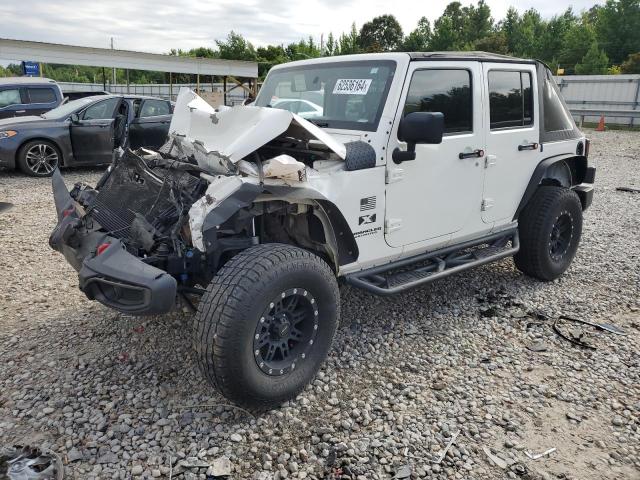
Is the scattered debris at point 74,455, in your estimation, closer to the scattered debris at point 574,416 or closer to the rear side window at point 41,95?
the scattered debris at point 574,416

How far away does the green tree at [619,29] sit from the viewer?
40406 mm

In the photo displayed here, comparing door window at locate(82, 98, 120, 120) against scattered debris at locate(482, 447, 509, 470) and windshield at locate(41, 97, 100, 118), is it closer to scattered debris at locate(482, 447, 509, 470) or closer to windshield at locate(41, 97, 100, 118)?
windshield at locate(41, 97, 100, 118)

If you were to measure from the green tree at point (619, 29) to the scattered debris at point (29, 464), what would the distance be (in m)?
48.8

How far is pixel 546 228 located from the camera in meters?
4.72

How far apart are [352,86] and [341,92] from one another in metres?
0.10

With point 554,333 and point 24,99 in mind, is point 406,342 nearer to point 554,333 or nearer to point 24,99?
point 554,333

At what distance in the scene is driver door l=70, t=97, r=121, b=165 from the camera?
31.5 ft

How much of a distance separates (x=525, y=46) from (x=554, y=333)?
1936 inches

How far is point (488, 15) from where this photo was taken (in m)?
55.7

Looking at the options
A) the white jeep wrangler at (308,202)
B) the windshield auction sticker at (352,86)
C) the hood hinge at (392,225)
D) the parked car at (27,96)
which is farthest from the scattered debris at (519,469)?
the parked car at (27,96)

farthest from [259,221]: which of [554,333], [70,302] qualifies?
[554,333]

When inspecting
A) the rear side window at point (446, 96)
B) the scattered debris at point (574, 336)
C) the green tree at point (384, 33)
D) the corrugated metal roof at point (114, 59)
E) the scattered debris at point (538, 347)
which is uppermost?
the green tree at point (384, 33)

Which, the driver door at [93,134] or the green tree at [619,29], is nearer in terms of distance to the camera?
the driver door at [93,134]

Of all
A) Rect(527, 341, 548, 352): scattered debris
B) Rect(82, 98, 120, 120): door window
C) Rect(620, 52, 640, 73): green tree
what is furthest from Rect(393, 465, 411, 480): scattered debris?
Rect(620, 52, 640, 73): green tree
